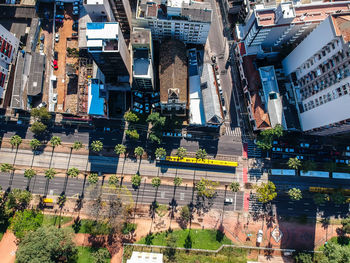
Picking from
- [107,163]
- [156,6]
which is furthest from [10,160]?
[156,6]

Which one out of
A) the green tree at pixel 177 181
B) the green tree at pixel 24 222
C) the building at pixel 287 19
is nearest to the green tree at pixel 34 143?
the green tree at pixel 24 222

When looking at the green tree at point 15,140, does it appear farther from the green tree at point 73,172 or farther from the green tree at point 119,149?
the green tree at point 119,149

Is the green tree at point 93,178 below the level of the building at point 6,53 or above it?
below

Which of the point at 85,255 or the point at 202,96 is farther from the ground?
the point at 202,96

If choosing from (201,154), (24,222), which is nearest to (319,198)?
(201,154)

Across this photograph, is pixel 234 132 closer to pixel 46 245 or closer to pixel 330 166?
pixel 330 166

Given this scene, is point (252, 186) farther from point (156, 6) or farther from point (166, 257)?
point (156, 6)
